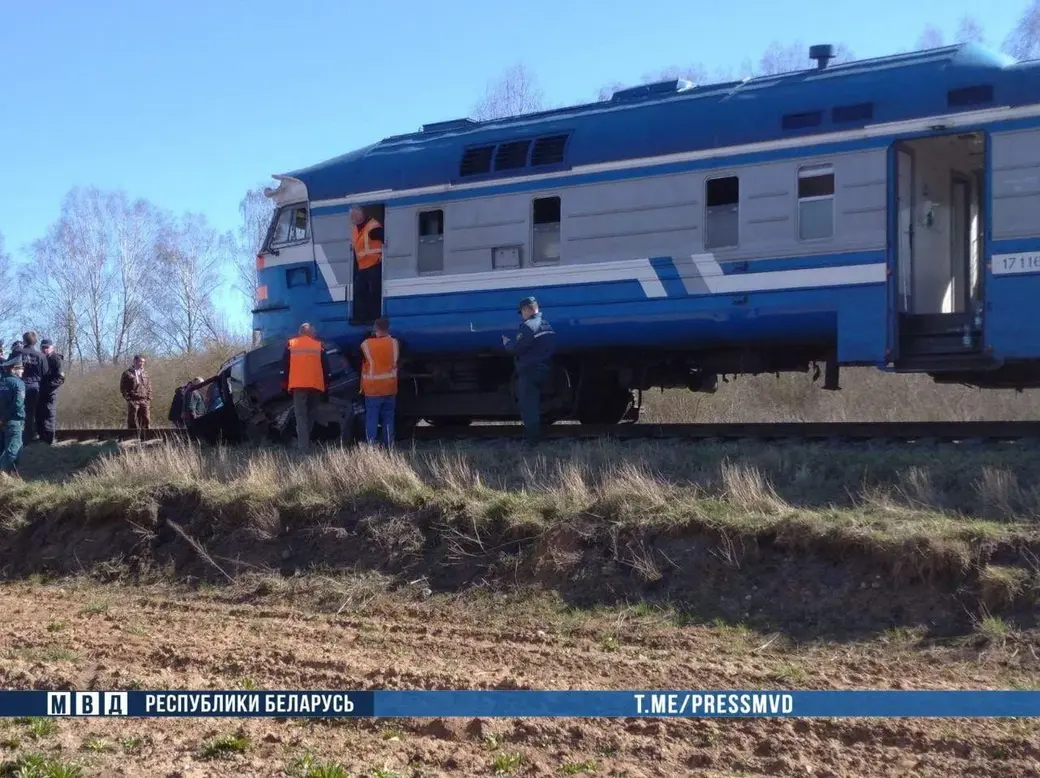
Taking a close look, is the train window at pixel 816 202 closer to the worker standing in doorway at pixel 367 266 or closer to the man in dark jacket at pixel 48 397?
the worker standing in doorway at pixel 367 266

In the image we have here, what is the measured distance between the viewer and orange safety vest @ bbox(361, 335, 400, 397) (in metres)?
12.1

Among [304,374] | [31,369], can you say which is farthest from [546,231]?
[31,369]

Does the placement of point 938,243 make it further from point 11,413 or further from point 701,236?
point 11,413

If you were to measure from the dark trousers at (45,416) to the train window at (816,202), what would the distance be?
10.6 meters

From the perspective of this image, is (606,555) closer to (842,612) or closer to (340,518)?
(842,612)

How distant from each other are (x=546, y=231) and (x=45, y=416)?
8.01m

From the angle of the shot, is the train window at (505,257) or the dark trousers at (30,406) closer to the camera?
the train window at (505,257)

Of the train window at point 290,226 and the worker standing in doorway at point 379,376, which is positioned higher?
the train window at point 290,226

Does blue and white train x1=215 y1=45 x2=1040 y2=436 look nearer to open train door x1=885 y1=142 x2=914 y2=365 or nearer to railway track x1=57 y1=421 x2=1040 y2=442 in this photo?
open train door x1=885 y1=142 x2=914 y2=365

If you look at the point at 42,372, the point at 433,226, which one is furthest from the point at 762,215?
the point at 42,372

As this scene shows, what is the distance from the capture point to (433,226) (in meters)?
13.0

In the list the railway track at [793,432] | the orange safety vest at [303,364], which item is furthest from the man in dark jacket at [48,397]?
the railway track at [793,432]

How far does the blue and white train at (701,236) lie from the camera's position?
10.1 m

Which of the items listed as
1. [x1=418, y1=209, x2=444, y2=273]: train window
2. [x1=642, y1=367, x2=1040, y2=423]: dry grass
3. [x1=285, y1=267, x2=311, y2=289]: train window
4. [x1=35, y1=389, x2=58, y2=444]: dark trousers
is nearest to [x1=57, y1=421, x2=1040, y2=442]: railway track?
[x1=418, y1=209, x2=444, y2=273]: train window
